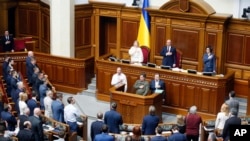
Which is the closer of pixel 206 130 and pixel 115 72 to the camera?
pixel 206 130

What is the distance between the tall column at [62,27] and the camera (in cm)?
1812

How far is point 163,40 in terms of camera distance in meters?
17.6

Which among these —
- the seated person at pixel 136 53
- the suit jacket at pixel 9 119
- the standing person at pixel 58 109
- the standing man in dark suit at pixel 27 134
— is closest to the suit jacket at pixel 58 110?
the standing person at pixel 58 109

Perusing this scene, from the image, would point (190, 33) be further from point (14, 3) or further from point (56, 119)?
point (14, 3)

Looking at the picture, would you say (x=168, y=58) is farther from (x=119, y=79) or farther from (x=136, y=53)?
(x=119, y=79)

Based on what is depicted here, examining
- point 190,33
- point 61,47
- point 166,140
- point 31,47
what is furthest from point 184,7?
point 166,140

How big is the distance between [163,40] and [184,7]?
1366 mm

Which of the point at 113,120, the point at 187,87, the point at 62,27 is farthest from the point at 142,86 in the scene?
the point at 62,27

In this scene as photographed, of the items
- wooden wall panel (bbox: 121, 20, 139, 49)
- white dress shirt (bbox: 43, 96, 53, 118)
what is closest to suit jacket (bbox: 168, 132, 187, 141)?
white dress shirt (bbox: 43, 96, 53, 118)

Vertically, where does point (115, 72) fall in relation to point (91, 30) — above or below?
below

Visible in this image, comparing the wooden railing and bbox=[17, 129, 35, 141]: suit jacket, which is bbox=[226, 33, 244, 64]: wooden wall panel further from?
bbox=[17, 129, 35, 141]: suit jacket

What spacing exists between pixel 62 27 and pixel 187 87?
505cm

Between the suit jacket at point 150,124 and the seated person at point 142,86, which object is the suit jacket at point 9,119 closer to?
the suit jacket at point 150,124

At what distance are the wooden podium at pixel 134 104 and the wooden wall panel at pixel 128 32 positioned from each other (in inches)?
157
